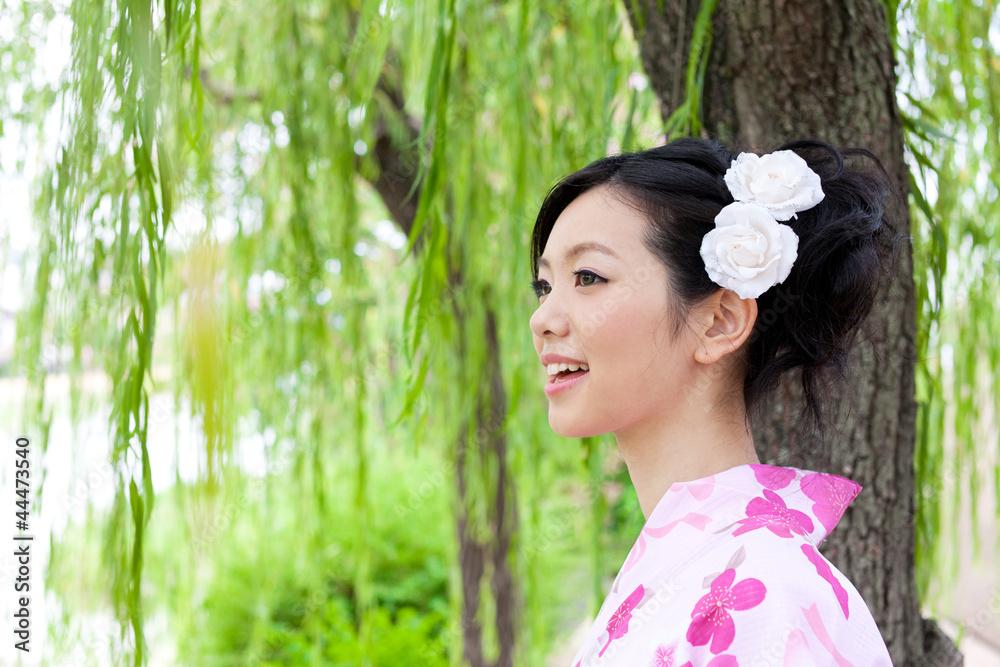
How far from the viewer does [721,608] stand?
2.20 ft

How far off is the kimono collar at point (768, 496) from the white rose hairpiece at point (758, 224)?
199 mm

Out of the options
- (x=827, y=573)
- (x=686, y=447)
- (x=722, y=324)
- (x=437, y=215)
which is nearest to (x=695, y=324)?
(x=722, y=324)

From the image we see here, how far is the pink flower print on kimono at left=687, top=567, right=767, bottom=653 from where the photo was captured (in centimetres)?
65

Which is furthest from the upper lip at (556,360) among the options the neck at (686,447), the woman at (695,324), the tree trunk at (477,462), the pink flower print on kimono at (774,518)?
the tree trunk at (477,462)

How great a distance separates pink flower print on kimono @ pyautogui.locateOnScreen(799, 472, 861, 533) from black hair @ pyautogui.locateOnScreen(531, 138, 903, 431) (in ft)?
0.33

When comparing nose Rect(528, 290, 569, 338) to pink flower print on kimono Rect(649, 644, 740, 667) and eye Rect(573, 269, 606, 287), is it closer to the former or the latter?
eye Rect(573, 269, 606, 287)

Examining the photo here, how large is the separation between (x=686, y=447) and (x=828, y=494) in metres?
0.16

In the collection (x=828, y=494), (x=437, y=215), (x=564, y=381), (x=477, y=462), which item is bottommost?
(x=477, y=462)

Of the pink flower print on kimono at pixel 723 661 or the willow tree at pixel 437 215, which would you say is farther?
the willow tree at pixel 437 215

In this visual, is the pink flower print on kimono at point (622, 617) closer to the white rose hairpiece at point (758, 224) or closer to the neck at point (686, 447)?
the neck at point (686, 447)

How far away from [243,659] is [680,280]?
124 inches

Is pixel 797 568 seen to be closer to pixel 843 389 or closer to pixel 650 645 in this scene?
pixel 650 645

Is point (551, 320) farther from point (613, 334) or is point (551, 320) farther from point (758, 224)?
point (758, 224)

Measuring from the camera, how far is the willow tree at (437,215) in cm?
105
